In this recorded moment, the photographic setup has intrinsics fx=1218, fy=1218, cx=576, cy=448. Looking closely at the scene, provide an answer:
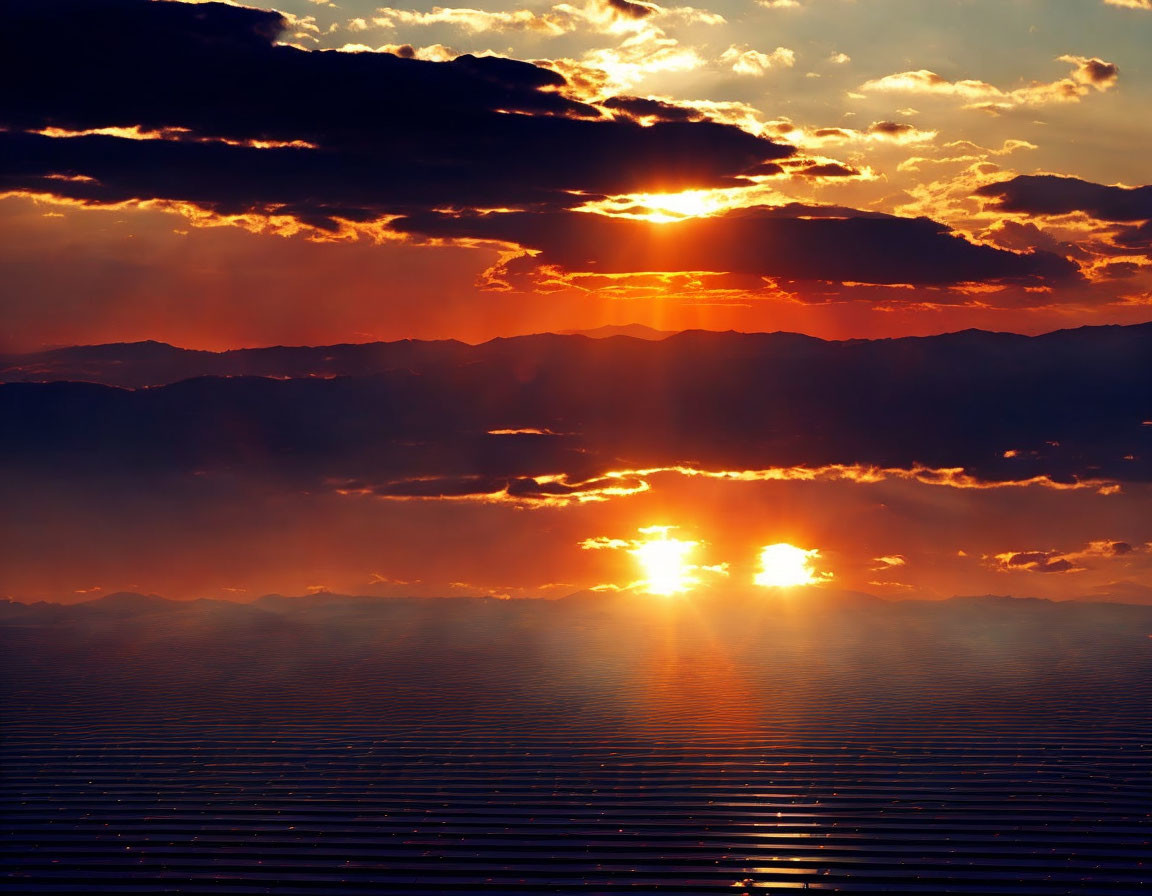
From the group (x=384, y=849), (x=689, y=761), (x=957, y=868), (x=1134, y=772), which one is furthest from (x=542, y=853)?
(x=1134, y=772)

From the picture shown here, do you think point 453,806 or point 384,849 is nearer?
point 384,849

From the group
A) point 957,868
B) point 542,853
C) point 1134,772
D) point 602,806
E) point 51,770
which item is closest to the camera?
point 957,868

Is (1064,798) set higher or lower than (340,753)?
higher

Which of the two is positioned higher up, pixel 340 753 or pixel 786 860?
pixel 786 860

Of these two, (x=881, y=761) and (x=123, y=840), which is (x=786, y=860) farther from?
(x=123, y=840)

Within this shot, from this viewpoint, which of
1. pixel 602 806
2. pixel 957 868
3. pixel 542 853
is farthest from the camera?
pixel 602 806

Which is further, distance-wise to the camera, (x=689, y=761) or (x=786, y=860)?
(x=689, y=761)

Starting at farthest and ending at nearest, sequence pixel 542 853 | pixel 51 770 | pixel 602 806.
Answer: pixel 51 770 → pixel 602 806 → pixel 542 853

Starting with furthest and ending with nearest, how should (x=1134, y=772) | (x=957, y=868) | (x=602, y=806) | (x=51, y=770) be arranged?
(x=51, y=770) → (x=1134, y=772) → (x=602, y=806) → (x=957, y=868)

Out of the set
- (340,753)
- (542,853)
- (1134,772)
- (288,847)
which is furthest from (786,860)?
(340,753)

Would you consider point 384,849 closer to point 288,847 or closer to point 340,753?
point 288,847
